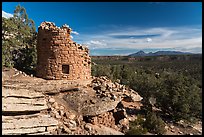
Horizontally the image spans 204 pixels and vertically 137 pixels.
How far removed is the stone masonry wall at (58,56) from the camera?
472 inches

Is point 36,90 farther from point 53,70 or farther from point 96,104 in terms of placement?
point 96,104

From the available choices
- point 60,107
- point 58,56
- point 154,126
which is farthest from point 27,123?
point 154,126

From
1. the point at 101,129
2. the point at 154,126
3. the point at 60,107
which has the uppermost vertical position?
the point at 60,107

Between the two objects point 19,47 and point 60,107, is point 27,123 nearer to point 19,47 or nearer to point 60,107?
point 60,107

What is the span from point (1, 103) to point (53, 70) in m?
3.82

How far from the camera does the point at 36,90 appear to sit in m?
10.6

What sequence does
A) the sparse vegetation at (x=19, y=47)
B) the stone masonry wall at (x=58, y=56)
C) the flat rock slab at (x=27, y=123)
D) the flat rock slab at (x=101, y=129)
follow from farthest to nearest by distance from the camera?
the sparse vegetation at (x=19, y=47) → the stone masonry wall at (x=58, y=56) → the flat rock slab at (x=101, y=129) → the flat rock slab at (x=27, y=123)

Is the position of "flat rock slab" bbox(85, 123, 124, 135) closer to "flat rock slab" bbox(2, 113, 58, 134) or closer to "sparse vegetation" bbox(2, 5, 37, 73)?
"flat rock slab" bbox(2, 113, 58, 134)

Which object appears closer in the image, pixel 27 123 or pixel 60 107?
pixel 27 123

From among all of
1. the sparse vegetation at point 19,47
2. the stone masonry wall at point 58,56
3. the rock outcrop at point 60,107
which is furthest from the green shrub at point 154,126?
the sparse vegetation at point 19,47

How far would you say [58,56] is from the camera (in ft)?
39.2

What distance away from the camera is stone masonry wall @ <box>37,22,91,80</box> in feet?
39.3

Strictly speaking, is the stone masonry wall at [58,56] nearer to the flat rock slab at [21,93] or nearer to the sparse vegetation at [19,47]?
the flat rock slab at [21,93]

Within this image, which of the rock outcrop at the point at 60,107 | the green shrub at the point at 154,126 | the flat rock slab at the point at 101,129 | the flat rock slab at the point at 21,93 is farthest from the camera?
the green shrub at the point at 154,126
